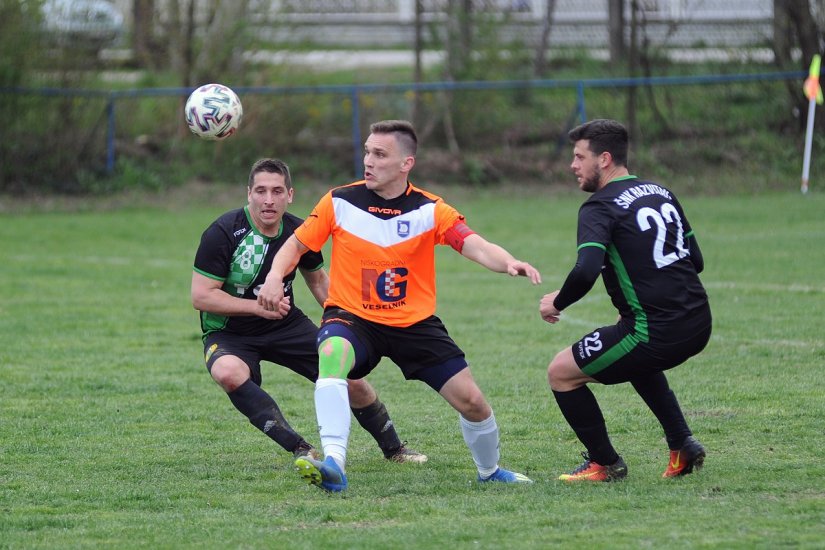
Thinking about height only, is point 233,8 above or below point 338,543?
above

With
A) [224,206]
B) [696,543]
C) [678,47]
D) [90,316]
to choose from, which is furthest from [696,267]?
[678,47]

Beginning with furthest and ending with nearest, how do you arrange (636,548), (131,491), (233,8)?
(233,8)
(131,491)
(636,548)

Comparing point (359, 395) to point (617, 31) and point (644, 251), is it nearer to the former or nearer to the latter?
point (644, 251)

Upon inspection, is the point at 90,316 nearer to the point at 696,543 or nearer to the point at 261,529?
the point at 261,529

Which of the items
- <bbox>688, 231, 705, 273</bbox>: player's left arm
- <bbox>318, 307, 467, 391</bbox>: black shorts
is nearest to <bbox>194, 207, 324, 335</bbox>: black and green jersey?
<bbox>318, 307, 467, 391</bbox>: black shorts

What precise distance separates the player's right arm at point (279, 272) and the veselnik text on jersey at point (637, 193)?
1.66 meters

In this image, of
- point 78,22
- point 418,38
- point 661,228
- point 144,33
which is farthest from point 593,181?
point 144,33

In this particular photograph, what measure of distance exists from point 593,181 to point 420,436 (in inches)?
85.3

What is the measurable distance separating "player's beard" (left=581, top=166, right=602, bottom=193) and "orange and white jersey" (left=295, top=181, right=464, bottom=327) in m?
0.69

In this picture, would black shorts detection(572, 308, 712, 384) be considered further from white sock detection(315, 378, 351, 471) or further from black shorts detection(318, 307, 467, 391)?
white sock detection(315, 378, 351, 471)

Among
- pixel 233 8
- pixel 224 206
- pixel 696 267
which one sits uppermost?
pixel 233 8

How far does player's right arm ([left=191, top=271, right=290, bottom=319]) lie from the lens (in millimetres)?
6410

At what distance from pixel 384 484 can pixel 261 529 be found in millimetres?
1035

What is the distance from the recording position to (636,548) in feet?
15.1
